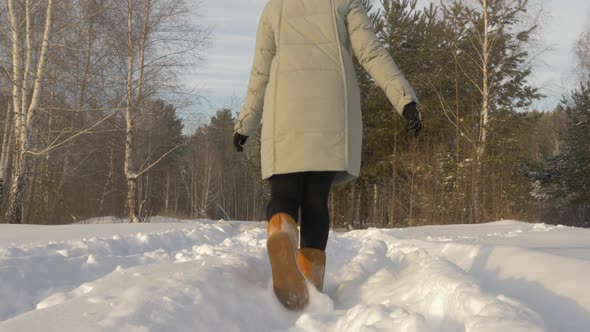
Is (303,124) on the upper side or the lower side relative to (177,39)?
lower

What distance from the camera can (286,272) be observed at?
1876mm

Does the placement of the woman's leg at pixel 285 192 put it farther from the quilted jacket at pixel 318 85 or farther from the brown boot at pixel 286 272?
the brown boot at pixel 286 272

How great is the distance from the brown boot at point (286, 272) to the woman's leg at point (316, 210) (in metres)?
0.20

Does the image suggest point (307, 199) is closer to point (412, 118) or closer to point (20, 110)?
point (412, 118)

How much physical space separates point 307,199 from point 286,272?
0.44 meters

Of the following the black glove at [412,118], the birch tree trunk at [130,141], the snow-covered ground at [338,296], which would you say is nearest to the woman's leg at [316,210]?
the snow-covered ground at [338,296]

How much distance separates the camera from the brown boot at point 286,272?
6.10ft

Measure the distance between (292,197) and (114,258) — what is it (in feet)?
7.75

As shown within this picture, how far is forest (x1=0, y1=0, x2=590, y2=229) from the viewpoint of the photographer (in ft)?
32.9

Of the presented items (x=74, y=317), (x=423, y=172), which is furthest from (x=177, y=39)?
(x=74, y=317)

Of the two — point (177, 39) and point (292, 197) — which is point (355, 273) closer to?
point (292, 197)

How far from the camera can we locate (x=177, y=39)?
1240 cm

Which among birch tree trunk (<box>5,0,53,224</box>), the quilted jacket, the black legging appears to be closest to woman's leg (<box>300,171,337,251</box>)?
the black legging

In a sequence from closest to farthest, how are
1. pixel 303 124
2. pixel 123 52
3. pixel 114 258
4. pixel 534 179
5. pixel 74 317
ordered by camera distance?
pixel 74 317
pixel 303 124
pixel 114 258
pixel 123 52
pixel 534 179
